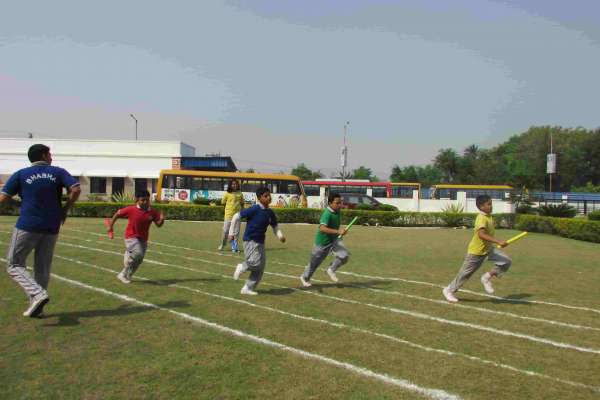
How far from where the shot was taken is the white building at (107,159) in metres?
42.0

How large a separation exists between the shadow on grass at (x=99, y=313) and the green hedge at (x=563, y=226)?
18298 mm

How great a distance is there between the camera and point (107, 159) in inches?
1676

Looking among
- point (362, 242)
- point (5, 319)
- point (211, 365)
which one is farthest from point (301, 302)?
point (362, 242)

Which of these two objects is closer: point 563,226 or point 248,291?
point 248,291

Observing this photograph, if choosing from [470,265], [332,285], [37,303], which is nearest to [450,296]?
[470,265]

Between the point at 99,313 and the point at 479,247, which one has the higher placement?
the point at 479,247

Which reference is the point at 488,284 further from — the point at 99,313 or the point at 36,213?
the point at 36,213

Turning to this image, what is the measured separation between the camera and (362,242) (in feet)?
53.7

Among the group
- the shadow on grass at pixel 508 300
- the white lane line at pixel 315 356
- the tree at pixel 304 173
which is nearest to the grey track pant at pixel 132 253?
the white lane line at pixel 315 356

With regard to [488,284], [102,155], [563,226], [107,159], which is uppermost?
[102,155]

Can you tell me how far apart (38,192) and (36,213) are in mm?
222

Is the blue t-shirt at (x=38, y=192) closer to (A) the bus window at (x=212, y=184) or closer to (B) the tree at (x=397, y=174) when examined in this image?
(A) the bus window at (x=212, y=184)

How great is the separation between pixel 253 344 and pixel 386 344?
4.26 feet

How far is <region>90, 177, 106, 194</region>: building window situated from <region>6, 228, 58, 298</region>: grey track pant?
39280 mm
